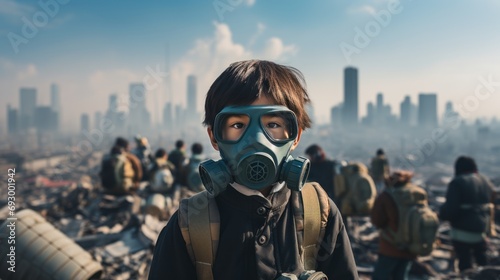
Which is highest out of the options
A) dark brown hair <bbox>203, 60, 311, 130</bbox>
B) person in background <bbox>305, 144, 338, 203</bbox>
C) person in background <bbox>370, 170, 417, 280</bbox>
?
dark brown hair <bbox>203, 60, 311, 130</bbox>

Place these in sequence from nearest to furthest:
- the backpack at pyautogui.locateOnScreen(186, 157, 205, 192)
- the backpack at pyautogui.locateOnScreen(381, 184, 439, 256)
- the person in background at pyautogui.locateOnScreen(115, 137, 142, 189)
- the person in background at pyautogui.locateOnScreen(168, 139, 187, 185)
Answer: the backpack at pyautogui.locateOnScreen(381, 184, 439, 256) → the backpack at pyautogui.locateOnScreen(186, 157, 205, 192) → the person in background at pyautogui.locateOnScreen(115, 137, 142, 189) → the person in background at pyautogui.locateOnScreen(168, 139, 187, 185)

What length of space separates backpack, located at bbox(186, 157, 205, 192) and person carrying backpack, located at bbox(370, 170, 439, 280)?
546 centimetres

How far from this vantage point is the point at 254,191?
1.72m

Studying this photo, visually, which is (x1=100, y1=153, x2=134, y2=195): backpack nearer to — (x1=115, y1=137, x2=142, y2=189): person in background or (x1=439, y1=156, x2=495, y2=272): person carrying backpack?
(x1=115, y1=137, x2=142, y2=189): person in background

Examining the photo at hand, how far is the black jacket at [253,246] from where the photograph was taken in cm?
164

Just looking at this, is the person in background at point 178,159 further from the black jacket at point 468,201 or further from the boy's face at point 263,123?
the boy's face at point 263,123

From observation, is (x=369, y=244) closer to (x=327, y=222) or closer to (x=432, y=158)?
(x=327, y=222)

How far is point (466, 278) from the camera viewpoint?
6098 mm

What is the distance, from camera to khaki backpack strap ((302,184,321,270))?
5.65 feet

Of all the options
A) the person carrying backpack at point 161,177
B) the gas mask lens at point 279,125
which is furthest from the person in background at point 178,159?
the gas mask lens at point 279,125

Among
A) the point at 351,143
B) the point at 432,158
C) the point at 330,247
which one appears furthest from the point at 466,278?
the point at 351,143

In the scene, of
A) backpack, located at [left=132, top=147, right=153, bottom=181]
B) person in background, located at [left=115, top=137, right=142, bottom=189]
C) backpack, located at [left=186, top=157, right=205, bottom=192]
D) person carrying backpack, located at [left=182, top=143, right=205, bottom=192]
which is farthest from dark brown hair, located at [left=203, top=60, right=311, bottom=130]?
backpack, located at [left=132, top=147, right=153, bottom=181]

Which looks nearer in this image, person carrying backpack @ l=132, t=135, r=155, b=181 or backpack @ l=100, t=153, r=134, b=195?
backpack @ l=100, t=153, r=134, b=195

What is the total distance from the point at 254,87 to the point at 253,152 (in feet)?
1.13
